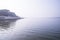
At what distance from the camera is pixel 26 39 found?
7766mm

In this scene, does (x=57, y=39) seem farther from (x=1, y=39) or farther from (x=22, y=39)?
(x=1, y=39)

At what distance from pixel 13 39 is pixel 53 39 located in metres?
3.41

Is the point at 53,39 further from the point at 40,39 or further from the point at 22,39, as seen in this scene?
the point at 22,39

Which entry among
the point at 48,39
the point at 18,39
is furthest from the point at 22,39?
the point at 48,39

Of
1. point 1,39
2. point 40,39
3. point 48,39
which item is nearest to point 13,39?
point 1,39

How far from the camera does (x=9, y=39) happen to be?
25.2ft

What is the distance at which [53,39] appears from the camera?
792cm

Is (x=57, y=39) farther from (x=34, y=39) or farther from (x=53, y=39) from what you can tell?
(x=34, y=39)

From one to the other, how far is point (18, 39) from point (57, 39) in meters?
3.33

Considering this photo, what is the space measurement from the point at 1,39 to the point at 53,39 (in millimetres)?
4373

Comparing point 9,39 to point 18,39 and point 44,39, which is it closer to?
point 18,39

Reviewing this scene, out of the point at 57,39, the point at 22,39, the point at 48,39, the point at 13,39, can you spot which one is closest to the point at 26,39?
the point at 22,39

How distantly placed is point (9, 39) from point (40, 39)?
2614 mm

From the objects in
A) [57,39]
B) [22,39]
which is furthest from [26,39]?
[57,39]
